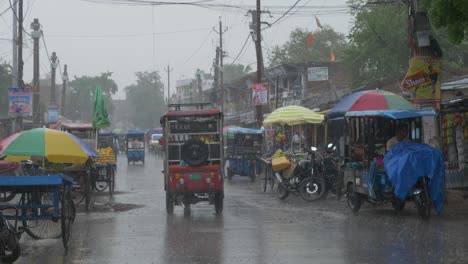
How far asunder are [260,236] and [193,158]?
4226mm

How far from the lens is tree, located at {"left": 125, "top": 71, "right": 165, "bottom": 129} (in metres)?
130

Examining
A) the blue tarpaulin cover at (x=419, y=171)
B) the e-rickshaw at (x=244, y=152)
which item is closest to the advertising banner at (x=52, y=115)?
the e-rickshaw at (x=244, y=152)

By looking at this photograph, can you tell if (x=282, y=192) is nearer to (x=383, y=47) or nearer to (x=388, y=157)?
(x=388, y=157)

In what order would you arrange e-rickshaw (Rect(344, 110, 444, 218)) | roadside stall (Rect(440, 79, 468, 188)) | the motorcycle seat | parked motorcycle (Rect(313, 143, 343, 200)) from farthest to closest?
parked motorcycle (Rect(313, 143, 343, 200)), roadside stall (Rect(440, 79, 468, 188)), e-rickshaw (Rect(344, 110, 444, 218)), the motorcycle seat

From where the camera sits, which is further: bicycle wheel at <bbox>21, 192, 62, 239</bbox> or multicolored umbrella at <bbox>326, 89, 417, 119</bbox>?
multicolored umbrella at <bbox>326, 89, 417, 119</bbox>

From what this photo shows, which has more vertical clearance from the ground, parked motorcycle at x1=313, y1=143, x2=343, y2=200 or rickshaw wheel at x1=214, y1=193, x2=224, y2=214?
parked motorcycle at x1=313, y1=143, x2=343, y2=200

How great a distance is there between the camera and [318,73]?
43781mm

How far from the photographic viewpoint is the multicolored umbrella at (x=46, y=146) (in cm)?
1335

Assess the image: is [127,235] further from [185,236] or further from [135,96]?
[135,96]

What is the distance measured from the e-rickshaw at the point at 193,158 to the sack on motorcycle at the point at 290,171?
311 cm

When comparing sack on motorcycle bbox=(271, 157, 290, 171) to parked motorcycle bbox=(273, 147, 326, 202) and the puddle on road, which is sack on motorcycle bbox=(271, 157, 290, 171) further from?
the puddle on road

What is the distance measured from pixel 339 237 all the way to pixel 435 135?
589cm

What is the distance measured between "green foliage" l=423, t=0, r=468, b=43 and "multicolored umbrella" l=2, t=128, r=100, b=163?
7.64 m

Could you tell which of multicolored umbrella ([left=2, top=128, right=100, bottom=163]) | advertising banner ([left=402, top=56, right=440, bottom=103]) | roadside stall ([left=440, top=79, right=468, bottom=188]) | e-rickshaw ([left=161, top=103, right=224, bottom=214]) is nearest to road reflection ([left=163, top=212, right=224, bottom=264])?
e-rickshaw ([left=161, top=103, right=224, bottom=214])
